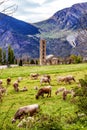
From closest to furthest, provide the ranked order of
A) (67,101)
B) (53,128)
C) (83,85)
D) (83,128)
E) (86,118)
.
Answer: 1. (53,128)
2. (83,128)
3. (86,118)
4. (83,85)
5. (67,101)

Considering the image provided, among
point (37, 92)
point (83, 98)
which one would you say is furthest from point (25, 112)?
point (37, 92)

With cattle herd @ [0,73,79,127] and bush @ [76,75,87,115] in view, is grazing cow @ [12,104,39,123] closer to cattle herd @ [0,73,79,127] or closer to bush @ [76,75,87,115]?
cattle herd @ [0,73,79,127]

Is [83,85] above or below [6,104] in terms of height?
above

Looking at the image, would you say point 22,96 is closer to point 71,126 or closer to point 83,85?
point 83,85

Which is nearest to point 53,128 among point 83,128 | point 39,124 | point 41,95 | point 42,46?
point 39,124

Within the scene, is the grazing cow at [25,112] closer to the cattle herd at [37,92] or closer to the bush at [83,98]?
the cattle herd at [37,92]

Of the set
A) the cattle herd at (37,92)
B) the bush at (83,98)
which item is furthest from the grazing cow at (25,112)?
the bush at (83,98)

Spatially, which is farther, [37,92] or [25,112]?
[37,92]

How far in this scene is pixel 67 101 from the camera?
28438mm

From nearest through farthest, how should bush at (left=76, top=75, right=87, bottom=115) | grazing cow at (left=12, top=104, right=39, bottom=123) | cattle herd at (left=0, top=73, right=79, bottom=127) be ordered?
bush at (left=76, top=75, right=87, bottom=115) → grazing cow at (left=12, top=104, right=39, bottom=123) → cattle herd at (left=0, top=73, right=79, bottom=127)

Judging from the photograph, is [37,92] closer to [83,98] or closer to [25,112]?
[25,112]

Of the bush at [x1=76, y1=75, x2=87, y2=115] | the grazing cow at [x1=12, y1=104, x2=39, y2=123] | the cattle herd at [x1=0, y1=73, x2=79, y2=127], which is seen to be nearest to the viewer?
the bush at [x1=76, y1=75, x2=87, y2=115]

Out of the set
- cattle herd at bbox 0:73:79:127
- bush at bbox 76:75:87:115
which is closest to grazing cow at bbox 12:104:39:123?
cattle herd at bbox 0:73:79:127

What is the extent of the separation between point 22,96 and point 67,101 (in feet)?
19.5
